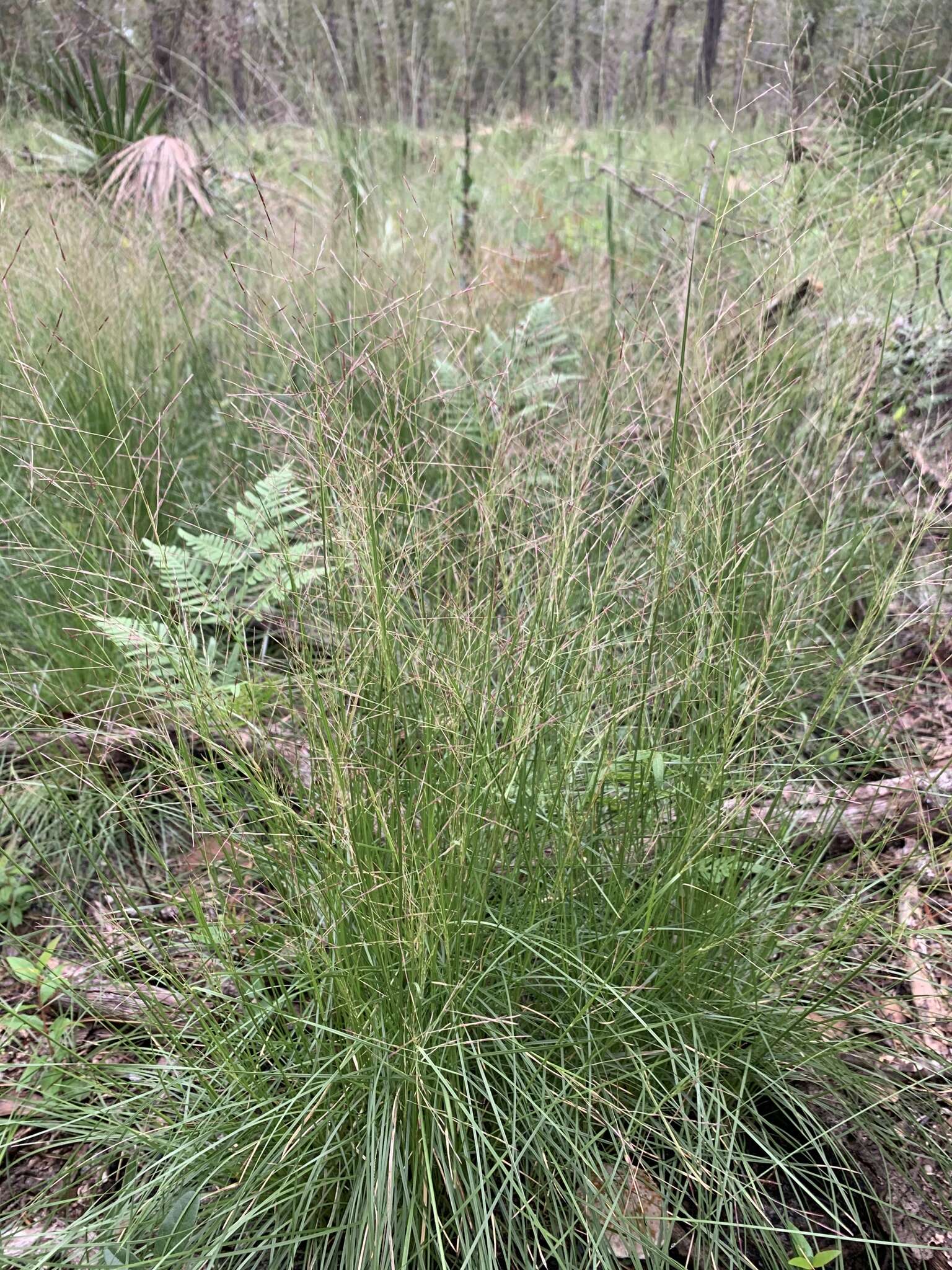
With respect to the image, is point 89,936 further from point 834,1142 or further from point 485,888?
point 834,1142

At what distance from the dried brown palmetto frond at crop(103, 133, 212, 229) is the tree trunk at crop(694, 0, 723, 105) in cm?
252

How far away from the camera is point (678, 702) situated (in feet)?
4.61

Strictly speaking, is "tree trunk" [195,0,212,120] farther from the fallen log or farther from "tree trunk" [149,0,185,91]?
the fallen log

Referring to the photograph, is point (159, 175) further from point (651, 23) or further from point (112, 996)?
point (112, 996)

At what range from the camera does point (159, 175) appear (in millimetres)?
3598

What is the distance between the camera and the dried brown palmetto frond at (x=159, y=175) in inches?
138

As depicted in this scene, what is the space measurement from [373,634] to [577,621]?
0.44 m

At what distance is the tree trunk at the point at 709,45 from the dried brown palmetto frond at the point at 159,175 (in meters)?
2.52

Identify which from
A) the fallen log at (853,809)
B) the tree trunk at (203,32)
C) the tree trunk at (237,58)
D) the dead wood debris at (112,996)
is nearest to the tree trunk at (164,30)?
the tree trunk at (203,32)

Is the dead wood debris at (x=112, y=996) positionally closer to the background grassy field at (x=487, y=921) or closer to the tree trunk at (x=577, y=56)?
the background grassy field at (x=487, y=921)

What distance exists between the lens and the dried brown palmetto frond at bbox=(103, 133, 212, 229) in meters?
3.51

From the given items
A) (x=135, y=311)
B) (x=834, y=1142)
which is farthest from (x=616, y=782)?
(x=135, y=311)

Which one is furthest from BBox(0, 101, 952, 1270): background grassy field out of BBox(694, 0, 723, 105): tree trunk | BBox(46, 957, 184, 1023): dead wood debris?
BBox(694, 0, 723, 105): tree trunk

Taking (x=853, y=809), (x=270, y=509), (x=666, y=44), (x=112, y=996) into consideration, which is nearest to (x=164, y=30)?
(x=666, y=44)
